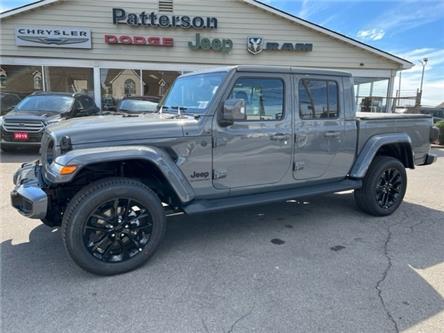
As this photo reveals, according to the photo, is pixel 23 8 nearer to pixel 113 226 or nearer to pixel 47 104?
pixel 47 104

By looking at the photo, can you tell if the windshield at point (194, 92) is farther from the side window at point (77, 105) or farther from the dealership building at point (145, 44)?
the dealership building at point (145, 44)

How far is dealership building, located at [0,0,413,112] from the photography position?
42.5 feet

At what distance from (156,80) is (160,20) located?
2.34 metres

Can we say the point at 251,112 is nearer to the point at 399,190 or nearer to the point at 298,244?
the point at 298,244

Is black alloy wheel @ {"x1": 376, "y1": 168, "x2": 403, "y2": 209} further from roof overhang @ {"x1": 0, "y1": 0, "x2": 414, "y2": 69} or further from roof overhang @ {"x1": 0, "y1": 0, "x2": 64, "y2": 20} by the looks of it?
roof overhang @ {"x1": 0, "y1": 0, "x2": 64, "y2": 20}

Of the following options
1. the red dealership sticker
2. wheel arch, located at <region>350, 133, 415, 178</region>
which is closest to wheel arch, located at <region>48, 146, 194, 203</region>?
A: wheel arch, located at <region>350, 133, 415, 178</region>

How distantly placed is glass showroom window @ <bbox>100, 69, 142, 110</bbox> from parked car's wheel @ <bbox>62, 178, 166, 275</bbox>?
37.1 feet

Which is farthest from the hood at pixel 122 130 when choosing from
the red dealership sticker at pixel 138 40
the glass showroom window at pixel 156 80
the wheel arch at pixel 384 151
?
the red dealership sticker at pixel 138 40

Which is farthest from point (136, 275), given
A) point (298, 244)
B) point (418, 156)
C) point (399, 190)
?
point (418, 156)

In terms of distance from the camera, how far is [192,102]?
12.3 feet

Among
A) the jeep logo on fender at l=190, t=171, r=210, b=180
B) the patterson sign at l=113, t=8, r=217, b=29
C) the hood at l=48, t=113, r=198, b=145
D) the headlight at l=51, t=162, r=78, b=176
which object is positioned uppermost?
the patterson sign at l=113, t=8, r=217, b=29

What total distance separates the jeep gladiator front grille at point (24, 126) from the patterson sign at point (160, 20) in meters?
6.60

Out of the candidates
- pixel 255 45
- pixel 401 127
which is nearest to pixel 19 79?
pixel 255 45

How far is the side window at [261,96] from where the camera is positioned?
3.58m
